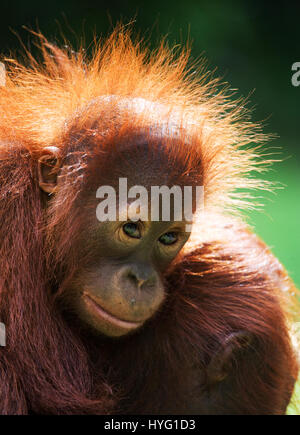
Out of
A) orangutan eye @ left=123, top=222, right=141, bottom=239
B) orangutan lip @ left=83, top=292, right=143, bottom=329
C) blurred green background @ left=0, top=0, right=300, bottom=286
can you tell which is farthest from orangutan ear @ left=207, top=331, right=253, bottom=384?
blurred green background @ left=0, top=0, right=300, bottom=286

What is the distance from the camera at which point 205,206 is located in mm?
2229

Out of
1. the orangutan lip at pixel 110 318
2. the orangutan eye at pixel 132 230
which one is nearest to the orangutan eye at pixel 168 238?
the orangutan eye at pixel 132 230

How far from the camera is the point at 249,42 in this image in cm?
528

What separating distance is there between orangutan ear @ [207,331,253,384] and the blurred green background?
214 centimetres

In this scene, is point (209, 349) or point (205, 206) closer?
point (209, 349)

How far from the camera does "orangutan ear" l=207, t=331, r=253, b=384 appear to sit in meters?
1.99

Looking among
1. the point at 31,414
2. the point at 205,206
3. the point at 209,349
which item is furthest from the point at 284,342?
the point at 31,414

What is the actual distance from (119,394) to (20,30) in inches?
138

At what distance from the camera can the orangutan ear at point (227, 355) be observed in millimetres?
1989

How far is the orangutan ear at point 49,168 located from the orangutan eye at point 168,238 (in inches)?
14.7

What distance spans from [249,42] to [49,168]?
3795 mm

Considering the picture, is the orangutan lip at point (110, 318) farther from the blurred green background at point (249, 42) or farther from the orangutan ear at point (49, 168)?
the blurred green background at point (249, 42)

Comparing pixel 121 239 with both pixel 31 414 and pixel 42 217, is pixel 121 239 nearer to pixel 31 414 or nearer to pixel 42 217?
pixel 42 217

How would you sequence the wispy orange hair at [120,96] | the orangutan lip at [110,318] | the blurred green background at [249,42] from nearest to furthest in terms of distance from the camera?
1. the orangutan lip at [110,318]
2. the wispy orange hair at [120,96]
3. the blurred green background at [249,42]
